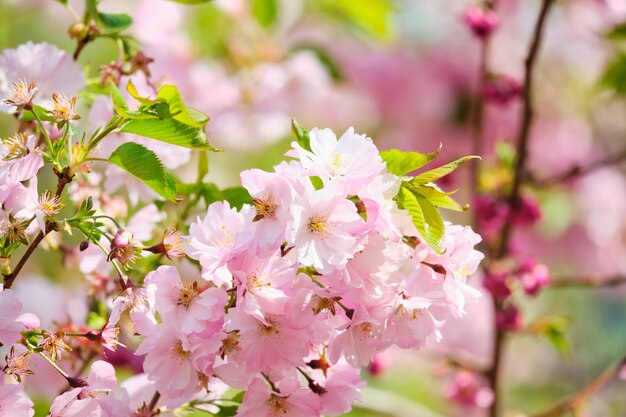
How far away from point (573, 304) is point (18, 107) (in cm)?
211

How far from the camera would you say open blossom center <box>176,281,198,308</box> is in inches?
24.0

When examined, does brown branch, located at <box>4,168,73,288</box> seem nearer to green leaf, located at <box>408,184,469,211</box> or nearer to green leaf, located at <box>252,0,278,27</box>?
green leaf, located at <box>408,184,469,211</box>

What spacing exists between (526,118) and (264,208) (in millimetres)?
656

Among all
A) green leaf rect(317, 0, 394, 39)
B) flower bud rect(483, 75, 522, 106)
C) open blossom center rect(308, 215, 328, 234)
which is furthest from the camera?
green leaf rect(317, 0, 394, 39)

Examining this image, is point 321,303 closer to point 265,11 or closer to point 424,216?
point 424,216

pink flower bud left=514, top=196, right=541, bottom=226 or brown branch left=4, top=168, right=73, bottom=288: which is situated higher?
brown branch left=4, top=168, right=73, bottom=288

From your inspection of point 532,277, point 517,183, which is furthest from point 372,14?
point 532,277

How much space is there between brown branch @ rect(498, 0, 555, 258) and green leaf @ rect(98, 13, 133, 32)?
1.76 feet

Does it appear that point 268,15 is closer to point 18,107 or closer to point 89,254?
point 89,254

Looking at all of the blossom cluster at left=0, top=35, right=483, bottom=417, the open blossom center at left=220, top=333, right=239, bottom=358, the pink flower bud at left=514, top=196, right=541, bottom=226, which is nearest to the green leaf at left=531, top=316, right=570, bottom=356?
the pink flower bud at left=514, top=196, right=541, bottom=226

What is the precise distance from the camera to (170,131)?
626 millimetres

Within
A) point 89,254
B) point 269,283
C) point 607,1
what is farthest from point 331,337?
point 607,1

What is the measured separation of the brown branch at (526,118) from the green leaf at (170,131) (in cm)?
61

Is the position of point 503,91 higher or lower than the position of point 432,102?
higher
